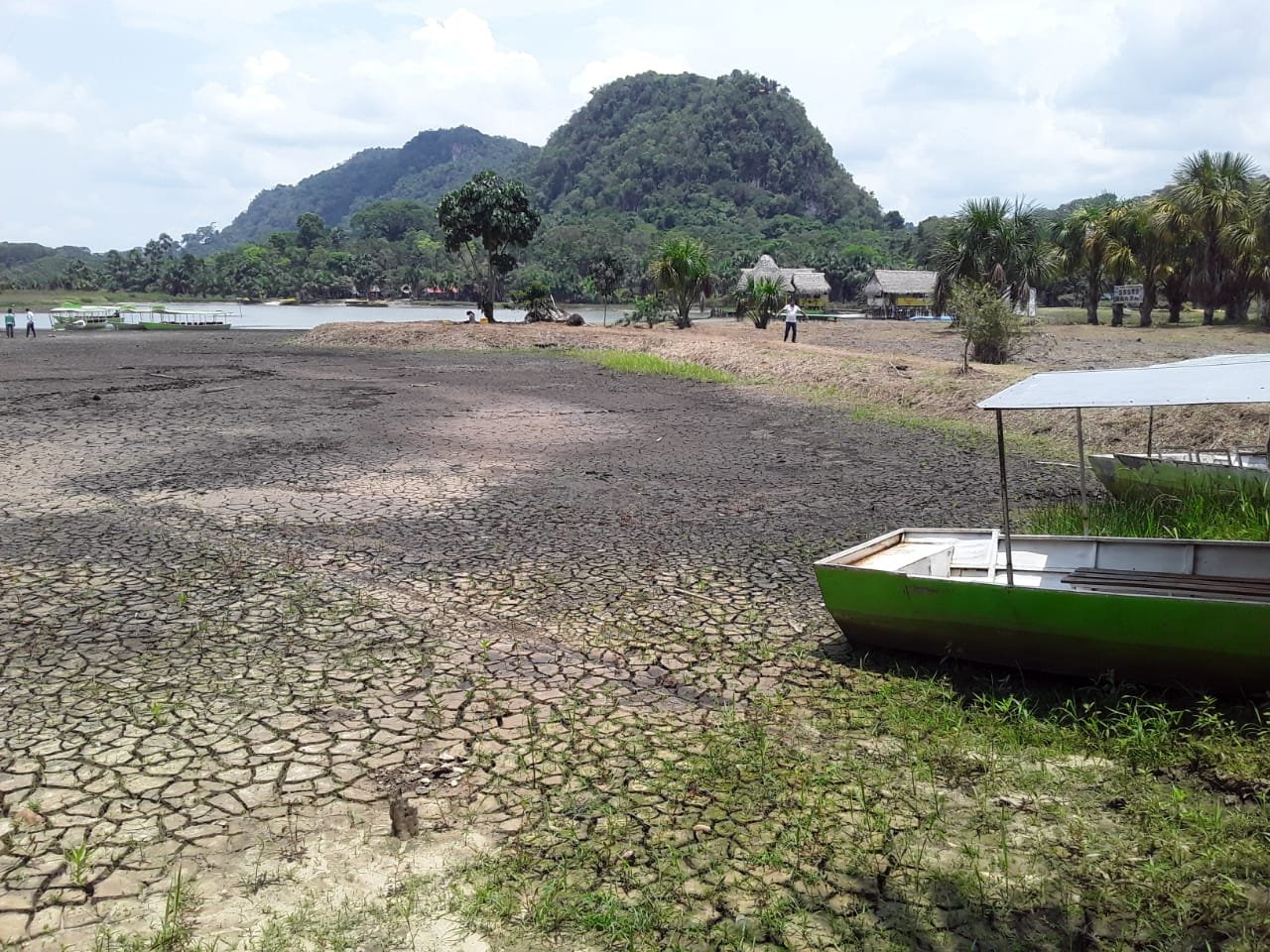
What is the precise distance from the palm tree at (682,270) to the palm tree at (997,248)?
38.6ft

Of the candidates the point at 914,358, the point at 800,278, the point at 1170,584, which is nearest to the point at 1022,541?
the point at 1170,584

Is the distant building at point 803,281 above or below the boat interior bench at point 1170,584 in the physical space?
above

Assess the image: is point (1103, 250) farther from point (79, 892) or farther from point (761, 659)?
point (79, 892)

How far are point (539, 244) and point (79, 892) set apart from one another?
125 metres

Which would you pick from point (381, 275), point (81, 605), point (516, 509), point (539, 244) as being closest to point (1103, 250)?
point (516, 509)

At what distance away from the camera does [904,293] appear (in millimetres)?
77125

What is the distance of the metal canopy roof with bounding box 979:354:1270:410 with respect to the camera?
6.20m

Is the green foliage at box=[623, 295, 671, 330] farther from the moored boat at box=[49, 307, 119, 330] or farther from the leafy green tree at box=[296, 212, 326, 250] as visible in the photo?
the leafy green tree at box=[296, 212, 326, 250]

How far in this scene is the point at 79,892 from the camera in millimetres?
4242

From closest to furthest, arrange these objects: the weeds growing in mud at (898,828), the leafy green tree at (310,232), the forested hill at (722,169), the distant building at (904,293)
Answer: the weeds growing in mud at (898,828) < the distant building at (904,293) < the leafy green tree at (310,232) < the forested hill at (722,169)

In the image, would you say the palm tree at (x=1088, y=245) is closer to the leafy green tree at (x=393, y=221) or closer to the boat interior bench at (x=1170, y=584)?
the boat interior bench at (x=1170, y=584)

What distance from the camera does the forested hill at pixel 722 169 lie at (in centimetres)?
17125

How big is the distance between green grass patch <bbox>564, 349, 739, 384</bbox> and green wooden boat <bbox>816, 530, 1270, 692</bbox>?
64.9ft

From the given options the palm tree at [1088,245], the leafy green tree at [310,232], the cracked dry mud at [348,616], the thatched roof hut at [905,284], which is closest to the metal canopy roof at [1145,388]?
the cracked dry mud at [348,616]
